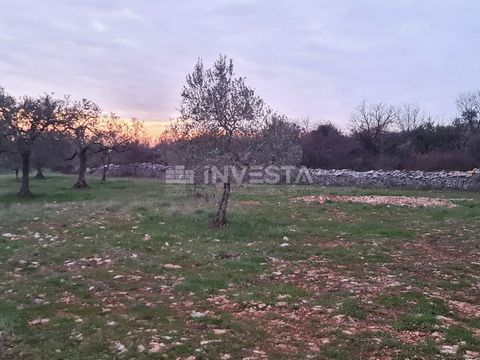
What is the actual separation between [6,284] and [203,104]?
9150mm

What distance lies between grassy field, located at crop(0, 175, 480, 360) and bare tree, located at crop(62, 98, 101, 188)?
1664cm

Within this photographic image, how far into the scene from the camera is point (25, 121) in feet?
97.8

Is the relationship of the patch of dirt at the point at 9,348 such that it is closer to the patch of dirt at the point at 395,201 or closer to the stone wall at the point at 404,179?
the patch of dirt at the point at 395,201

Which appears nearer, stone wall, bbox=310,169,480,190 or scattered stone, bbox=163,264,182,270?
scattered stone, bbox=163,264,182,270

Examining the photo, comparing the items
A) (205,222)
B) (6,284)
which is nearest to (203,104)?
(205,222)

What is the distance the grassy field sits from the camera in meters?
6.41

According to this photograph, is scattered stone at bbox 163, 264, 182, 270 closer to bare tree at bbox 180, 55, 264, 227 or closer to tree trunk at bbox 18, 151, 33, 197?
bare tree at bbox 180, 55, 264, 227

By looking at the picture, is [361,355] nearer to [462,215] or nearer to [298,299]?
[298,299]

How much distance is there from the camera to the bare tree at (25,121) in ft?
94.8

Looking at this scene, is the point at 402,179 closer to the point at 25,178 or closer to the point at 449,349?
the point at 25,178

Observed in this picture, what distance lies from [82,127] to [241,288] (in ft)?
98.8

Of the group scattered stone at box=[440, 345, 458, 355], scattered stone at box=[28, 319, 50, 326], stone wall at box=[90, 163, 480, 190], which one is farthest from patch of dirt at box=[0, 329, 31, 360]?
stone wall at box=[90, 163, 480, 190]

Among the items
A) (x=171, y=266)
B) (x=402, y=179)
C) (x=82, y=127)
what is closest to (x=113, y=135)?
(x=82, y=127)

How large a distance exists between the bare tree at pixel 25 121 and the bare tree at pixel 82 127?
197 centimetres
